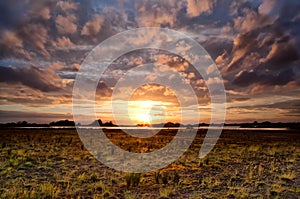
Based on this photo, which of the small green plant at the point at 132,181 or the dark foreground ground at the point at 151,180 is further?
the small green plant at the point at 132,181

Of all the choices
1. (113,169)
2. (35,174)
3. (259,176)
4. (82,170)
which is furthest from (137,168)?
(259,176)

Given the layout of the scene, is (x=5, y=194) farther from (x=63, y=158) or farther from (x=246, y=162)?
(x=246, y=162)

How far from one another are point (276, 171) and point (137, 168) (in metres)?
7.29

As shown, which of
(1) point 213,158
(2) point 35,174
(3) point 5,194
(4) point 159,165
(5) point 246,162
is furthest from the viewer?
(1) point 213,158

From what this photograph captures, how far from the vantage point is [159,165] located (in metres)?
17.7

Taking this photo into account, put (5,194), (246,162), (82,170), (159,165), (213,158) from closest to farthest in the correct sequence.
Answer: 1. (5,194)
2. (82,170)
3. (159,165)
4. (246,162)
5. (213,158)

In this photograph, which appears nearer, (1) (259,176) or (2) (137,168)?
(1) (259,176)

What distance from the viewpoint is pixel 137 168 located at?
646 inches

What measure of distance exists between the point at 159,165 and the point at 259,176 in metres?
5.57

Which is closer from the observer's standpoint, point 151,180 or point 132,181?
point 132,181

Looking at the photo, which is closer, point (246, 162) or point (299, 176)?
point (299, 176)

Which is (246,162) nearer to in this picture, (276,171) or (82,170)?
(276,171)

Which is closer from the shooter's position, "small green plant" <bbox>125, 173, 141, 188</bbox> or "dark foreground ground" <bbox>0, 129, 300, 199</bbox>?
"dark foreground ground" <bbox>0, 129, 300, 199</bbox>

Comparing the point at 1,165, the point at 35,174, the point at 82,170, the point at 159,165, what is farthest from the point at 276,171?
the point at 1,165
